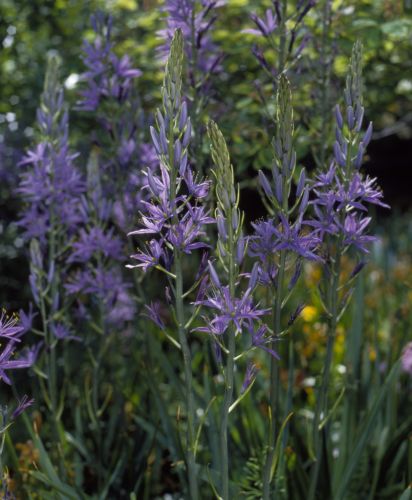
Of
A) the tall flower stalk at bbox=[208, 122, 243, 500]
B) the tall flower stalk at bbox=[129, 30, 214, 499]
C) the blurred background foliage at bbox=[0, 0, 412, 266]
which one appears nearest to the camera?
the tall flower stalk at bbox=[208, 122, 243, 500]

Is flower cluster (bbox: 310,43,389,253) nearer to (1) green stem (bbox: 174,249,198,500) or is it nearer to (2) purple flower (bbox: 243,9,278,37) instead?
(1) green stem (bbox: 174,249,198,500)

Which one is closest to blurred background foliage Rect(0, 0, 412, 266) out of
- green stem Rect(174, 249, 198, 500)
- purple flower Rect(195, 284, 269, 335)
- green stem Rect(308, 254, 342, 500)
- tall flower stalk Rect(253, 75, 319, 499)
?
green stem Rect(308, 254, 342, 500)

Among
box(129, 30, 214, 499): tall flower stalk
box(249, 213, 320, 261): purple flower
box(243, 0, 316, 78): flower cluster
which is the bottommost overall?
box(249, 213, 320, 261): purple flower

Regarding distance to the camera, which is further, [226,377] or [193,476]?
[193,476]

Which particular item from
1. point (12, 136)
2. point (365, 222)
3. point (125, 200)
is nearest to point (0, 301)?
point (12, 136)

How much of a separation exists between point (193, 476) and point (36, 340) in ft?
7.00

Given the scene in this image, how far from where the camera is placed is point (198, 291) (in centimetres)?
184

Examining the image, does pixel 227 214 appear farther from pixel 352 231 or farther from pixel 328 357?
pixel 328 357

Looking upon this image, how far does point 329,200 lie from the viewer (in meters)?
1.93

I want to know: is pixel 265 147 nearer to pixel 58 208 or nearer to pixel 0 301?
pixel 58 208

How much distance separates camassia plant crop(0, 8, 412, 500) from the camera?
174cm

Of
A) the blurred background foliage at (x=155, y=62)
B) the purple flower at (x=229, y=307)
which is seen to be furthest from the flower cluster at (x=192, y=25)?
the purple flower at (x=229, y=307)

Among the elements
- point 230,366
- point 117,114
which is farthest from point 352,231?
point 117,114

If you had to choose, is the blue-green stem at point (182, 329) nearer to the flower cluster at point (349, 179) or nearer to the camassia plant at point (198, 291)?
the camassia plant at point (198, 291)
